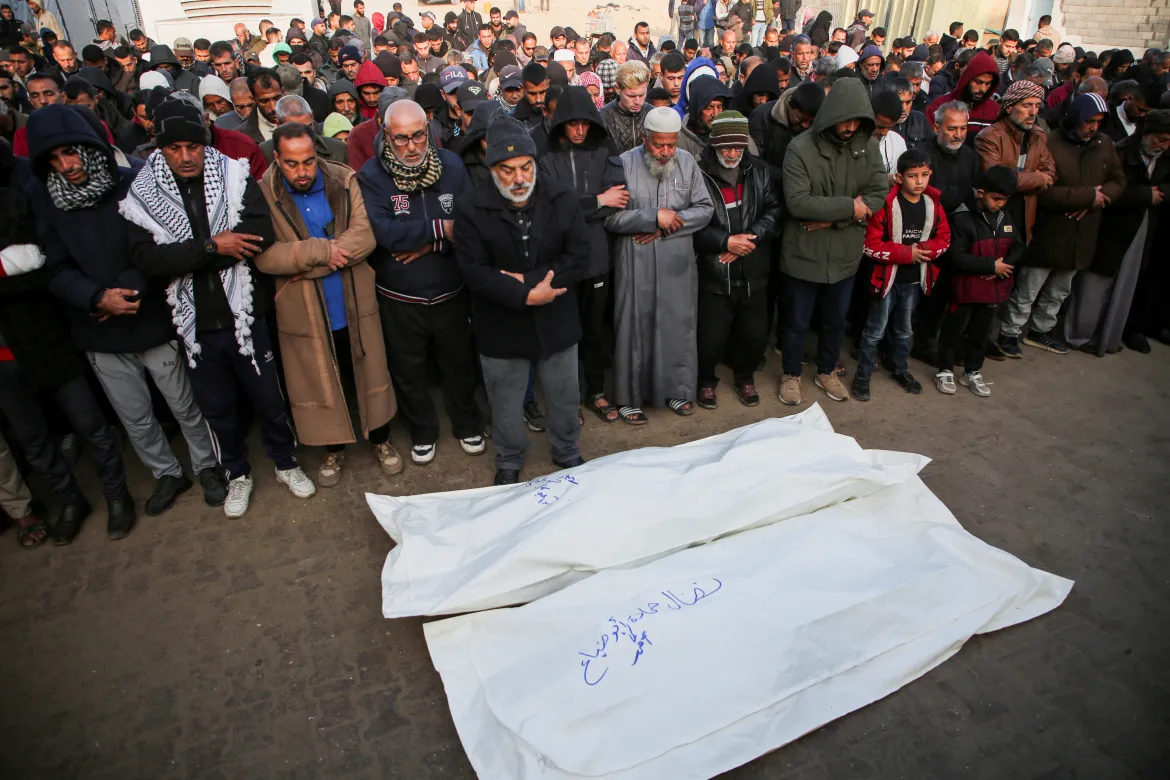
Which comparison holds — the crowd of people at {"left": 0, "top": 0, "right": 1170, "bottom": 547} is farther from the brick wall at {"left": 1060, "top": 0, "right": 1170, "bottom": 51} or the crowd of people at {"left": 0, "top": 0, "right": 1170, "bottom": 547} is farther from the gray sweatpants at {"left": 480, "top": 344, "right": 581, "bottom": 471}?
the brick wall at {"left": 1060, "top": 0, "right": 1170, "bottom": 51}

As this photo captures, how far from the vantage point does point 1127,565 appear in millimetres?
3416

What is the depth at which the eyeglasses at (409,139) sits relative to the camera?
3551 mm

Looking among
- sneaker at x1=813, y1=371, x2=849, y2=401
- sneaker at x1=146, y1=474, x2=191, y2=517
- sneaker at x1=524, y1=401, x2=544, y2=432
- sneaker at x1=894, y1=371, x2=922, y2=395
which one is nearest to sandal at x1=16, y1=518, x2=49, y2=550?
sneaker at x1=146, y1=474, x2=191, y2=517

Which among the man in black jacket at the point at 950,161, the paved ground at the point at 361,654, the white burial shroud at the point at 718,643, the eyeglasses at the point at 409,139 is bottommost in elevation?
the paved ground at the point at 361,654

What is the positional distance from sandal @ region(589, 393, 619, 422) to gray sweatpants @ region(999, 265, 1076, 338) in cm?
329

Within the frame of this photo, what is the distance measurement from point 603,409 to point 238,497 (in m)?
2.24

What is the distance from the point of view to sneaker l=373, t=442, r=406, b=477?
416 centimetres

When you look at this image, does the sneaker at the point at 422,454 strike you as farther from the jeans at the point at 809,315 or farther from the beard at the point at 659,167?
the jeans at the point at 809,315

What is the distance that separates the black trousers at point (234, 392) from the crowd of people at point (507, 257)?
16mm

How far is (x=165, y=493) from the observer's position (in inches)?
152

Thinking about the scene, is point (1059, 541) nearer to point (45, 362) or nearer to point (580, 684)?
point (580, 684)

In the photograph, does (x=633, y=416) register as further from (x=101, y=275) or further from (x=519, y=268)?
(x=101, y=275)

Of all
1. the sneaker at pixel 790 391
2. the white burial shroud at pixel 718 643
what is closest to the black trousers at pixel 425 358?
the white burial shroud at pixel 718 643

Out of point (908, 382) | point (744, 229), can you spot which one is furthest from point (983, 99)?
point (744, 229)
